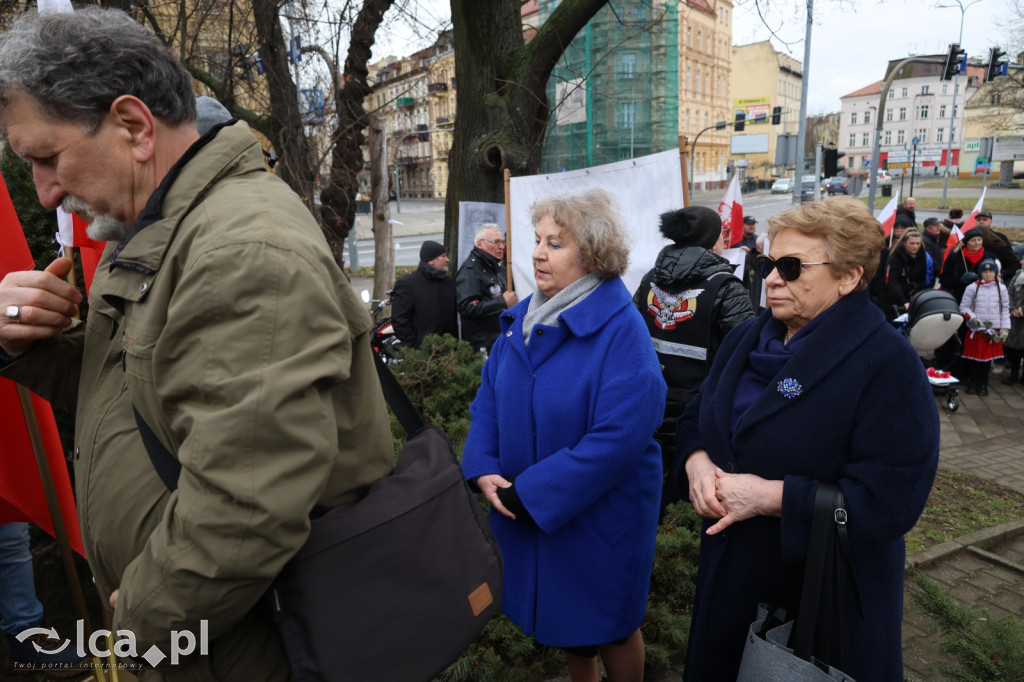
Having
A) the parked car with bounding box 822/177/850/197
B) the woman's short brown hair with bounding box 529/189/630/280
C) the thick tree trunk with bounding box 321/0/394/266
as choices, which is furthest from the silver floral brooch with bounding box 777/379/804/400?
the parked car with bounding box 822/177/850/197

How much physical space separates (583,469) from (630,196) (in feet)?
10.2

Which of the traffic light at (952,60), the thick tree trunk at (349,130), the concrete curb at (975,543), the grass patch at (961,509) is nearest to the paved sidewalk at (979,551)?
the concrete curb at (975,543)

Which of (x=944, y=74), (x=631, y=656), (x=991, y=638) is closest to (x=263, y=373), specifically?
(x=631, y=656)

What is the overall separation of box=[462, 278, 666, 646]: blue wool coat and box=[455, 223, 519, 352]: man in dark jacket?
9.71 feet

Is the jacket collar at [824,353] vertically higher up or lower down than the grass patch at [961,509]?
higher up

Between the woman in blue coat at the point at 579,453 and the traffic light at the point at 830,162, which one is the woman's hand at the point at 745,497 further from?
the traffic light at the point at 830,162

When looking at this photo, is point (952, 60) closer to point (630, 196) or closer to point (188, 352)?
point (630, 196)

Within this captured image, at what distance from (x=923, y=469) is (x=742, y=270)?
5.88m

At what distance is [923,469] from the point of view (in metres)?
1.76

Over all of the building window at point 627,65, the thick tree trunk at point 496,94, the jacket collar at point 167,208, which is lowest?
the jacket collar at point 167,208

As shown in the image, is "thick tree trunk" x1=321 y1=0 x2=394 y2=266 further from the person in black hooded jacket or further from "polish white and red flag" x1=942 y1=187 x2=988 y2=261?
"polish white and red flag" x1=942 y1=187 x2=988 y2=261

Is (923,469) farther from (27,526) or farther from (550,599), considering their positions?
(27,526)

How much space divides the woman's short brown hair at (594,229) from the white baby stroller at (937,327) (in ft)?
20.0

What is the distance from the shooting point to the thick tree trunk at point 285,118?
305 inches
